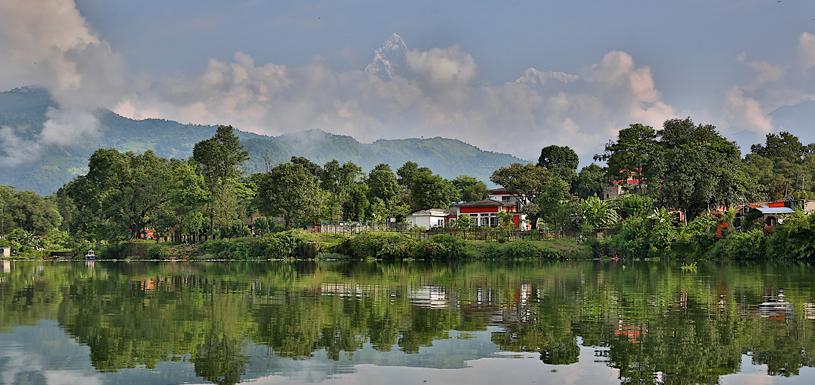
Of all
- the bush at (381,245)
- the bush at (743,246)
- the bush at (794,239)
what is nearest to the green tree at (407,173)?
the bush at (381,245)

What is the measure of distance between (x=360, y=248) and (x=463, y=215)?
48.1 ft

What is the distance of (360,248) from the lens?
64.6 meters

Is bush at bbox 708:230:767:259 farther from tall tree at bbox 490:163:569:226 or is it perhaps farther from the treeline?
the treeline

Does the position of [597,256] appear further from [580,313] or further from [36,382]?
[36,382]

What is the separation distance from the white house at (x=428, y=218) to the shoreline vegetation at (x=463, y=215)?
0.72m

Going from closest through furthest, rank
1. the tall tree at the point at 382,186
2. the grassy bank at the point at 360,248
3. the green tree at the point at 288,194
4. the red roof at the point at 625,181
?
the grassy bank at the point at 360,248, the green tree at the point at 288,194, the red roof at the point at 625,181, the tall tree at the point at 382,186

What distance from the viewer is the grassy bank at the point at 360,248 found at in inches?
2414

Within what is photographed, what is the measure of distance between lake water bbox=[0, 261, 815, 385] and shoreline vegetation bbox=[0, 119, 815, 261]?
97.9ft

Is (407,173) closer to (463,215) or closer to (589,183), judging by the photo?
(589,183)

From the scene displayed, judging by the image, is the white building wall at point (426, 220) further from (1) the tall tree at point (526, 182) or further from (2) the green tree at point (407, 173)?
(2) the green tree at point (407, 173)

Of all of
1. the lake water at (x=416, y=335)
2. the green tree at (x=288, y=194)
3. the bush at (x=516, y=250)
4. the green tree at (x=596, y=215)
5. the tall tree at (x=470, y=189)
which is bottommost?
the lake water at (x=416, y=335)

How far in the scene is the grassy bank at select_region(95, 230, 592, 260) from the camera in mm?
61312

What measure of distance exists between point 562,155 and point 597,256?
3477 centimetres

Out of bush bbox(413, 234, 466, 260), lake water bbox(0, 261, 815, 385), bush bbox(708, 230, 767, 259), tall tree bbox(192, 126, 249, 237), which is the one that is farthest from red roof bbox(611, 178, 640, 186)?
lake water bbox(0, 261, 815, 385)
